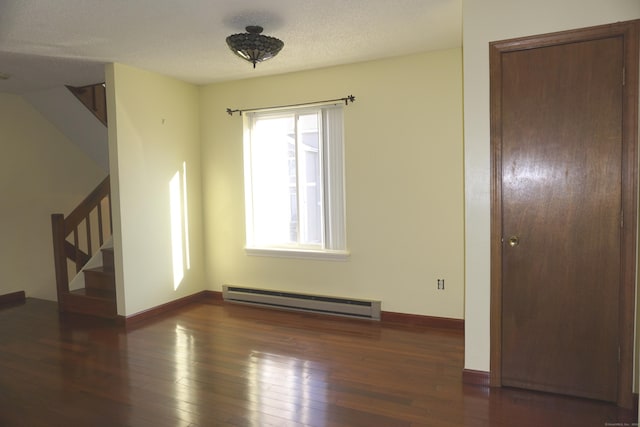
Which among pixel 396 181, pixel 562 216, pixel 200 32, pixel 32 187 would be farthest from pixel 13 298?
pixel 562 216

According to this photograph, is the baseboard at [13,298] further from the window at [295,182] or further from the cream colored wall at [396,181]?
the cream colored wall at [396,181]

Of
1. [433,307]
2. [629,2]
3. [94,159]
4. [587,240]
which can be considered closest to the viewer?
[629,2]

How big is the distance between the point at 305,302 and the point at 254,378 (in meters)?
1.58

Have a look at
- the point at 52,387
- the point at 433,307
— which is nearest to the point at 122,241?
the point at 52,387

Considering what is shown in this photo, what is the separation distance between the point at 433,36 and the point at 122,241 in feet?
11.3

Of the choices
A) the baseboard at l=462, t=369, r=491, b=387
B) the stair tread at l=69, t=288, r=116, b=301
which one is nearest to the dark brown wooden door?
the baseboard at l=462, t=369, r=491, b=387

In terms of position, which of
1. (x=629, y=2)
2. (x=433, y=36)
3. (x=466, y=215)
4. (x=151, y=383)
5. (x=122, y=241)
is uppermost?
(x=433, y=36)

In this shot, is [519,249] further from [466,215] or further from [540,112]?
[540,112]

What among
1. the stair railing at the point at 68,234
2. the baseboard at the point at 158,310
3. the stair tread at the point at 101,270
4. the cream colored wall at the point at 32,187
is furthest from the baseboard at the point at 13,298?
the baseboard at the point at 158,310

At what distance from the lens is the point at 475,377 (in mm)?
2799

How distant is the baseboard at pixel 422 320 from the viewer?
154 inches

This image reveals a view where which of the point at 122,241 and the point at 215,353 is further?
the point at 122,241

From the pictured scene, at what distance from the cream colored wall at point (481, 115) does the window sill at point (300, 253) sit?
68.1 inches

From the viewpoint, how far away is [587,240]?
2525mm
